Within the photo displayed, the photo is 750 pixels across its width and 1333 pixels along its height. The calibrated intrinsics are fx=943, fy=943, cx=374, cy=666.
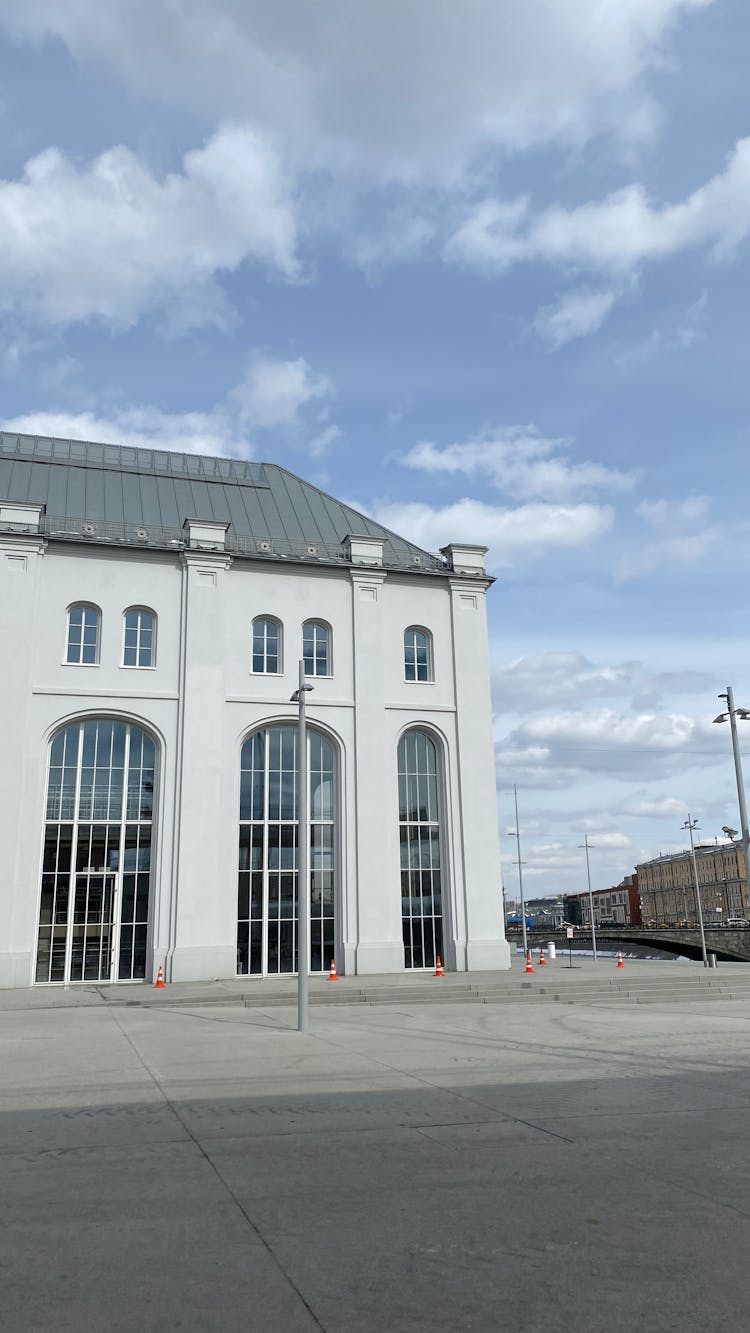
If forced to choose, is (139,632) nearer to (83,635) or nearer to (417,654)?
(83,635)

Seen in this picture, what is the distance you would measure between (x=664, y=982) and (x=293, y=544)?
730 inches

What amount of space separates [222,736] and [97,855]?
204 inches

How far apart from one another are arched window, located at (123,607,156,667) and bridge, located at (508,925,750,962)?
55205mm

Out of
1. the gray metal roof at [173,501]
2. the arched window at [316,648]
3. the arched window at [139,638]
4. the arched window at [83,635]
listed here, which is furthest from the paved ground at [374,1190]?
the gray metal roof at [173,501]

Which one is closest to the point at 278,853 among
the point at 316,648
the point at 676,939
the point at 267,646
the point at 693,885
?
the point at 267,646

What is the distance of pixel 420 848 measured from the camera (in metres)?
31.8

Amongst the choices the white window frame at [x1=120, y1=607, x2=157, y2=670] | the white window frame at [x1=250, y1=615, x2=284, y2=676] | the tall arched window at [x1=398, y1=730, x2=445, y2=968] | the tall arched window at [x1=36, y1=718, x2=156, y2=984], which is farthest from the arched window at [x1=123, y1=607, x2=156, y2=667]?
the tall arched window at [x1=398, y1=730, x2=445, y2=968]

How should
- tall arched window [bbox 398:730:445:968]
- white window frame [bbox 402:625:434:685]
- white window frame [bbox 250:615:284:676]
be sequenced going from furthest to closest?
white window frame [bbox 402:625:434:685]
white window frame [bbox 250:615:284:676]
tall arched window [bbox 398:730:445:968]

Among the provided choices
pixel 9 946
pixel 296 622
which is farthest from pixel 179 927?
pixel 296 622

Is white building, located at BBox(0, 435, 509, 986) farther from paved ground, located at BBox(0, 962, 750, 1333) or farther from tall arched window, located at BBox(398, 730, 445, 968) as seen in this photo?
paved ground, located at BBox(0, 962, 750, 1333)

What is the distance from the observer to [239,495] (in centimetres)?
3547

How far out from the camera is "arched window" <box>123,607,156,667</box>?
3020 cm

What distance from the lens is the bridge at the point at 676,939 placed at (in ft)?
233

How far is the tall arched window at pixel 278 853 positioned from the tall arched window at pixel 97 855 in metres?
3.03
